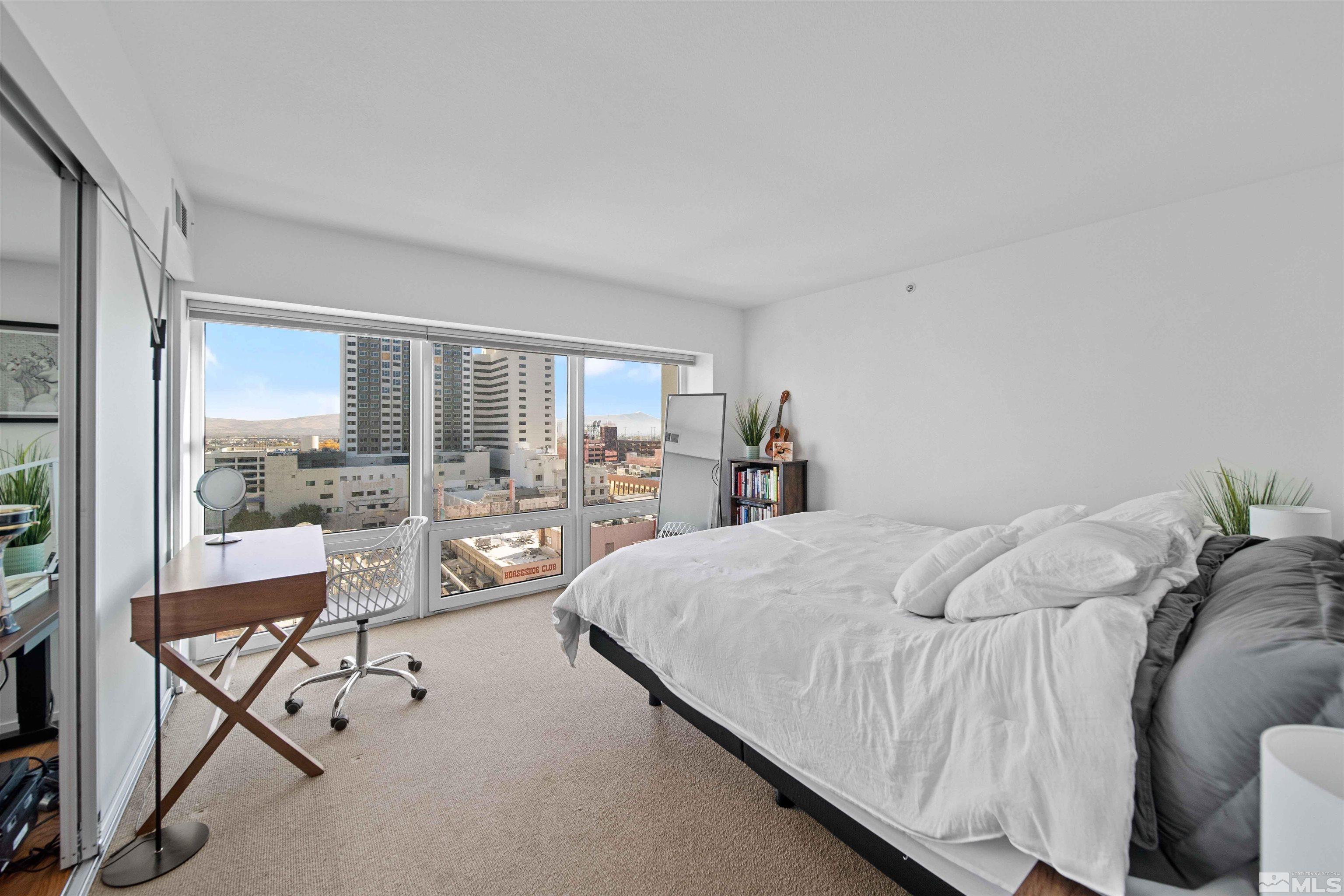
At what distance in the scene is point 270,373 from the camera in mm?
3297

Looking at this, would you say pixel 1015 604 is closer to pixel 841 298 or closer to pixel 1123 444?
pixel 1123 444

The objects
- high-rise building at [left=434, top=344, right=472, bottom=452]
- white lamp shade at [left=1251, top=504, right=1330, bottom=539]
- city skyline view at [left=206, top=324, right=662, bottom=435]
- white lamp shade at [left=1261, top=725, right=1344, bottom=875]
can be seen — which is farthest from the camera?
high-rise building at [left=434, top=344, right=472, bottom=452]

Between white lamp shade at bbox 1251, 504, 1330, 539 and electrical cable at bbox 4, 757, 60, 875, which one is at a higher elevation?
white lamp shade at bbox 1251, 504, 1330, 539

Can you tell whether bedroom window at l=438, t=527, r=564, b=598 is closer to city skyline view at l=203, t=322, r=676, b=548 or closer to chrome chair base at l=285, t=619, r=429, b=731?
city skyline view at l=203, t=322, r=676, b=548

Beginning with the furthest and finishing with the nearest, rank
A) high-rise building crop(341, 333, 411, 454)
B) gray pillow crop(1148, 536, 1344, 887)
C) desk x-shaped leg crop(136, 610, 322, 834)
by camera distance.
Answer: high-rise building crop(341, 333, 411, 454) < desk x-shaped leg crop(136, 610, 322, 834) < gray pillow crop(1148, 536, 1344, 887)

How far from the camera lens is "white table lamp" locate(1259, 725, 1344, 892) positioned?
0.57m

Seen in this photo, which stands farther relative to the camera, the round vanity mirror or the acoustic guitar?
the acoustic guitar

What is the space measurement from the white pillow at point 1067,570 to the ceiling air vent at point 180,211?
11.1ft

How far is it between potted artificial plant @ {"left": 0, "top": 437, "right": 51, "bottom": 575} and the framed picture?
0.09 m

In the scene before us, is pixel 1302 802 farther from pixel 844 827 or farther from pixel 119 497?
pixel 119 497

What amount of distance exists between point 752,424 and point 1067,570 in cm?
345

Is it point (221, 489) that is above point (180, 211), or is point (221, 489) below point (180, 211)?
below

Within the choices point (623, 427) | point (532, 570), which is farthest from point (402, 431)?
point (623, 427)

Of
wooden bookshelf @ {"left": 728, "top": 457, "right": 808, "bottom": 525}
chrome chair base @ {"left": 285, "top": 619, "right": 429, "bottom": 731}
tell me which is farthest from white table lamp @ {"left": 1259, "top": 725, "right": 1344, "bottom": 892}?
wooden bookshelf @ {"left": 728, "top": 457, "right": 808, "bottom": 525}
